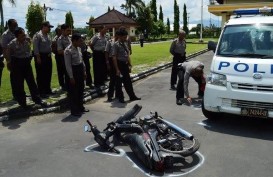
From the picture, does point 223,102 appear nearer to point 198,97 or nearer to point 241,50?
point 241,50

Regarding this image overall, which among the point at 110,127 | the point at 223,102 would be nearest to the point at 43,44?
the point at 110,127

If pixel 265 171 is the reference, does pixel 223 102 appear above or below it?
above

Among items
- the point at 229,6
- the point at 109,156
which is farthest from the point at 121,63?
the point at 229,6

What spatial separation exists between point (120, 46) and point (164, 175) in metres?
5.02

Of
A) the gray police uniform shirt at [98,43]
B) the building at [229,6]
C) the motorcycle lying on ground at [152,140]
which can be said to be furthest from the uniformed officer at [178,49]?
the building at [229,6]

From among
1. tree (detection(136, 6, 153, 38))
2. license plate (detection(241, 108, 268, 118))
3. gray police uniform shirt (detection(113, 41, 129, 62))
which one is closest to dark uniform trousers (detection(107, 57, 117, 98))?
gray police uniform shirt (detection(113, 41, 129, 62))

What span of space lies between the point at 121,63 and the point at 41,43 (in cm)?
208

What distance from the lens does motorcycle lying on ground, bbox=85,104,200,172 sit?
4898 mm

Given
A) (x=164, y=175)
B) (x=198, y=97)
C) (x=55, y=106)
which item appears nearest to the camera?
(x=164, y=175)

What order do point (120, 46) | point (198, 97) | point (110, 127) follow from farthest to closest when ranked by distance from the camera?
point (198, 97), point (120, 46), point (110, 127)

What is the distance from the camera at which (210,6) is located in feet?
125

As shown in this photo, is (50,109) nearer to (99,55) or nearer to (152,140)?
(99,55)

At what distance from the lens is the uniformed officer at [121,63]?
921cm

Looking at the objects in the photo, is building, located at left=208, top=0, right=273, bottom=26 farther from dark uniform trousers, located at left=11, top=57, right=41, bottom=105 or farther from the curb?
dark uniform trousers, located at left=11, top=57, right=41, bottom=105
